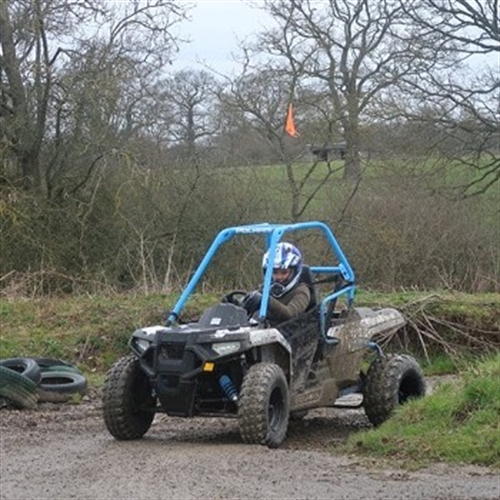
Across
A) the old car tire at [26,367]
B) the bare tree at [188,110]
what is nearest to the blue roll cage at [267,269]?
the old car tire at [26,367]

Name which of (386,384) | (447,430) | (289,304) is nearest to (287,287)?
(289,304)

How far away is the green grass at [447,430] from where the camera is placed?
904 centimetres

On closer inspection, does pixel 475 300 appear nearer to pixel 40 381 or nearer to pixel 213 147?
pixel 40 381

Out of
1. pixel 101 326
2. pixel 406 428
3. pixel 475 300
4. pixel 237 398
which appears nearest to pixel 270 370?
pixel 237 398

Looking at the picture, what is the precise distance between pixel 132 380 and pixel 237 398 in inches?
40.9

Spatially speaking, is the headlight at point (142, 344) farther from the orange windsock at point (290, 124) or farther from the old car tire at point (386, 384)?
the orange windsock at point (290, 124)

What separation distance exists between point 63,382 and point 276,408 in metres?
4.66

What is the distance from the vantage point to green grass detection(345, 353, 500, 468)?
9.04m

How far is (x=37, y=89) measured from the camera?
26641 mm

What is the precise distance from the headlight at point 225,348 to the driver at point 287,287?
1044 mm

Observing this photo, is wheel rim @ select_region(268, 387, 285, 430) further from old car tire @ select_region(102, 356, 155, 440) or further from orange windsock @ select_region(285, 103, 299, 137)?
orange windsock @ select_region(285, 103, 299, 137)

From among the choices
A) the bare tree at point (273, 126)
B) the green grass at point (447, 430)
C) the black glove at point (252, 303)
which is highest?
the bare tree at point (273, 126)

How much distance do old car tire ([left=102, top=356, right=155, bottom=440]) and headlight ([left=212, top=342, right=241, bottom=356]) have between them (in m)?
0.94

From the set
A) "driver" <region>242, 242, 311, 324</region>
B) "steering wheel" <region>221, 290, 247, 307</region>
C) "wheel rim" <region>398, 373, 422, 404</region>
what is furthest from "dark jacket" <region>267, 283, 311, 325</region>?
"wheel rim" <region>398, 373, 422, 404</region>
